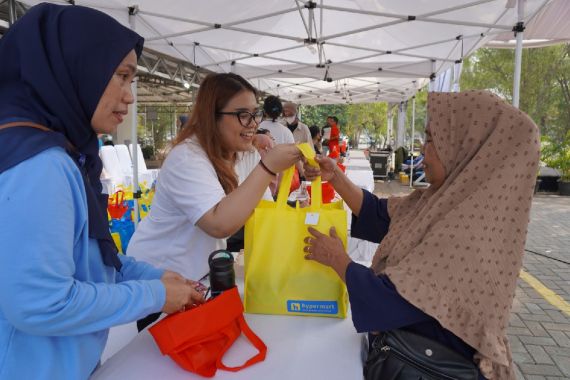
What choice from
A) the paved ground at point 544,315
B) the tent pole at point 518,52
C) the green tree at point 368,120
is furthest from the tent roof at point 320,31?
the green tree at point 368,120

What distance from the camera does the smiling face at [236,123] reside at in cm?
180

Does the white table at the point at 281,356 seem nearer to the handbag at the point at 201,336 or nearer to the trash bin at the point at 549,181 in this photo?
the handbag at the point at 201,336

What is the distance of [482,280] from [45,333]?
1.07m

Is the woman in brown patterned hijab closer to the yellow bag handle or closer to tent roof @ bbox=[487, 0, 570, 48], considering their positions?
the yellow bag handle

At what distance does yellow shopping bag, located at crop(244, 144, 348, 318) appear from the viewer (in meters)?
1.41

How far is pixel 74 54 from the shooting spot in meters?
0.89

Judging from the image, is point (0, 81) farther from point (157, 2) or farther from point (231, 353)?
point (157, 2)

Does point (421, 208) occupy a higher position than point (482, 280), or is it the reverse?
point (421, 208)

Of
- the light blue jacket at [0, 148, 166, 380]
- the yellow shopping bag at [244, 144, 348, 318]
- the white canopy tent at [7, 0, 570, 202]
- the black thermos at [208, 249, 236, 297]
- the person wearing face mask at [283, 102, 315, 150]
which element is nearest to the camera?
the light blue jacket at [0, 148, 166, 380]

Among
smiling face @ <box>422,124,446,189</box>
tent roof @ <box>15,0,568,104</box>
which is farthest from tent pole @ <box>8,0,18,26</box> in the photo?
smiling face @ <box>422,124,446,189</box>

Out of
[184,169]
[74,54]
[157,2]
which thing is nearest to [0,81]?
[74,54]

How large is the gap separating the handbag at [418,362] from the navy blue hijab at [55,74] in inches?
34.7

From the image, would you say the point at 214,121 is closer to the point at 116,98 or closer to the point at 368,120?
the point at 116,98

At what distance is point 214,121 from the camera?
70.4 inches
